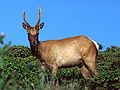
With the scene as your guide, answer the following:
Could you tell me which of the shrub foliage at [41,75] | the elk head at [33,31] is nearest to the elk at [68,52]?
the elk head at [33,31]

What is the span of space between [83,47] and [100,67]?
58.1 inches

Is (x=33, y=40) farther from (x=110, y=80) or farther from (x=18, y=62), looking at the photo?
(x=110, y=80)

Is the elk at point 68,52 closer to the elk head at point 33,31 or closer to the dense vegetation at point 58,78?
the elk head at point 33,31

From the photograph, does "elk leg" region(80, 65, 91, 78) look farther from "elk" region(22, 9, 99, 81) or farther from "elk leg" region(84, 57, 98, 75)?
"elk leg" region(84, 57, 98, 75)

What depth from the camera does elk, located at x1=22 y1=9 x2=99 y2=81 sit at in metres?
16.6

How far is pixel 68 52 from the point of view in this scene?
1742 cm

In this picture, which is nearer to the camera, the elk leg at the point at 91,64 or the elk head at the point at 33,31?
the elk head at the point at 33,31

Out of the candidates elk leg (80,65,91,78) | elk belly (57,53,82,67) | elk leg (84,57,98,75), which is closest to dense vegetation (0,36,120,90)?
elk leg (80,65,91,78)

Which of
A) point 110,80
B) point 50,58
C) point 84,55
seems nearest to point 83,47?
point 84,55

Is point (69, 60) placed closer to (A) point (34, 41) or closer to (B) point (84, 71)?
(B) point (84, 71)

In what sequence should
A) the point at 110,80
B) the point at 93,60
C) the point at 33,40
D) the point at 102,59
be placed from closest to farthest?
the point at 110,80 < the point at 33,40 < the point at 93,60 < the point at 102,59

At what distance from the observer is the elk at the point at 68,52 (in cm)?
1662

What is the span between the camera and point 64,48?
1747cm

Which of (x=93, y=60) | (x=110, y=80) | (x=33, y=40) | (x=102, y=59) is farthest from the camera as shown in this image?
(x=102, y=59)
